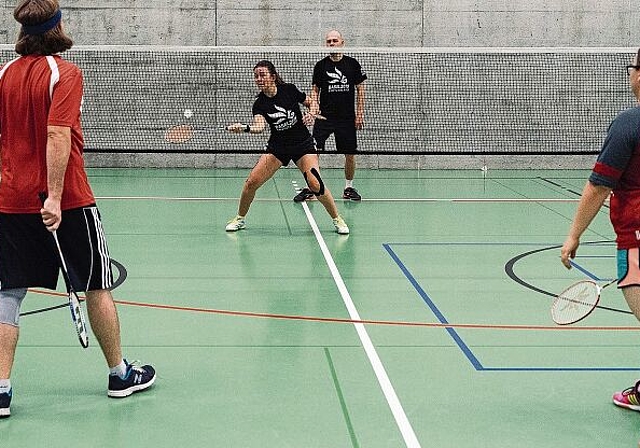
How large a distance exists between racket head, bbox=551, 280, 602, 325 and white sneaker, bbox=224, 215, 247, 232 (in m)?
5.72

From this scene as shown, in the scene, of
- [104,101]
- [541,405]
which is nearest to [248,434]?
[541,405]

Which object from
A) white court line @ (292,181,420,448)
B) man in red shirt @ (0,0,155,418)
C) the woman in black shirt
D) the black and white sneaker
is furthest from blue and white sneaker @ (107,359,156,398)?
the black and white sneaker

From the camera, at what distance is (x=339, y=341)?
650 centimetres

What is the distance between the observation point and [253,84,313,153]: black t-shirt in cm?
1003

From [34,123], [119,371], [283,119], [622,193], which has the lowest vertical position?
[119,371]

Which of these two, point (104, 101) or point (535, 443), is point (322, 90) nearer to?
point (104, 101)

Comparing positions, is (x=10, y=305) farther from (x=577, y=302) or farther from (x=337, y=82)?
(x=337, y=82)

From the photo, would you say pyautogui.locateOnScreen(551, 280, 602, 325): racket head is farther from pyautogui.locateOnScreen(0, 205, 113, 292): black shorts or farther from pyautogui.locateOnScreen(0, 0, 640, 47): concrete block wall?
pyautogui.locateOnScreen(0, 0, 640, 47): concrete block wall

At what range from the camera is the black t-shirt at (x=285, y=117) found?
32.9 feet

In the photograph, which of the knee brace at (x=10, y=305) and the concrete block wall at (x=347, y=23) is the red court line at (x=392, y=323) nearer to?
the knee brace at (x=10, y=305)

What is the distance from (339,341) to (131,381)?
1548 millimetres

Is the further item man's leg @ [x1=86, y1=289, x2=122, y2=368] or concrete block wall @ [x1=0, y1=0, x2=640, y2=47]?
concrete block wall @ [x1=0, y1=0, x2=640, y2=47]

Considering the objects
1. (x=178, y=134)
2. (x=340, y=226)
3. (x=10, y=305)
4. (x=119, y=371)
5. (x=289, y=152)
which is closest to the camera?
(x=10, y=305)

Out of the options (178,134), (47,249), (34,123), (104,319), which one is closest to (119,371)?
(104,319)
